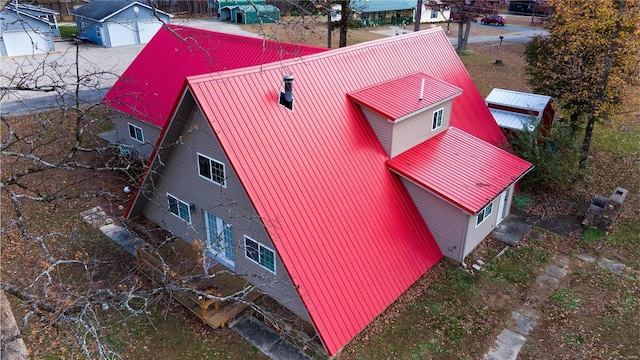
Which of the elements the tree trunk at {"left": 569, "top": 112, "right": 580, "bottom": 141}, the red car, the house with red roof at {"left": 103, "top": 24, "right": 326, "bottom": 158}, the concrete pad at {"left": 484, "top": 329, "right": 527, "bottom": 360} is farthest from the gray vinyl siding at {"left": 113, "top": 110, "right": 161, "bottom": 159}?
the red car

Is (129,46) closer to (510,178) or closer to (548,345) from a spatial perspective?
(510,178)

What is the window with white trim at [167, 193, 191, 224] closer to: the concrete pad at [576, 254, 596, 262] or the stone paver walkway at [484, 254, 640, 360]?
the stone paver walkway at [484, 254, 640, 360]

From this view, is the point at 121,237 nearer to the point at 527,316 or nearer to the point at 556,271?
the point at 527,316

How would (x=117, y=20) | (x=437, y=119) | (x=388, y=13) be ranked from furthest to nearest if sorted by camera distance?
1. (x=388, y=13)
2. (x=117, y=20)
3. (x=437, y=119)

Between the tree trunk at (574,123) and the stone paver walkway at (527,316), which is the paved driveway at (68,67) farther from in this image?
the stone paver walkway at (527,316)

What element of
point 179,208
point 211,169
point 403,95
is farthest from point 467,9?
point 211,169

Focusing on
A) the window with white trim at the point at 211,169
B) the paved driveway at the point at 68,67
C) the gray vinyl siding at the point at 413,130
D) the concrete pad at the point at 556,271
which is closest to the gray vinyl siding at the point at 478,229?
the concrete pad at the point at 556,271
